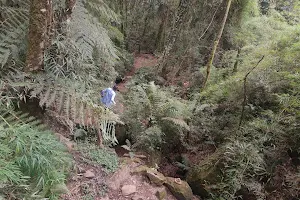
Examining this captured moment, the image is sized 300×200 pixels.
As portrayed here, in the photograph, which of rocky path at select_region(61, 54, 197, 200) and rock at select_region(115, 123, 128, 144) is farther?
rock at select_region(115, 123, 128, 144)

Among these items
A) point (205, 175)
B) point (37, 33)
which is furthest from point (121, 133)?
point (37, 33)

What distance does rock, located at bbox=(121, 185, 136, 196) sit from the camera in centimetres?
331

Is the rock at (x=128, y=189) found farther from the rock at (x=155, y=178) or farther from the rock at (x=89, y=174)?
the rock at (x=89, y=174)

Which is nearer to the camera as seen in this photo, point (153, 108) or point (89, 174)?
point (89, 174)

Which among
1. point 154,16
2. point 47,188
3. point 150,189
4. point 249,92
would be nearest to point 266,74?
point 249,92

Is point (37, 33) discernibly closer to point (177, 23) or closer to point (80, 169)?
point (80, 169)

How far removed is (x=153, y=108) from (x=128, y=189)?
2.03m

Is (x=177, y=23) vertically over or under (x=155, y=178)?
over

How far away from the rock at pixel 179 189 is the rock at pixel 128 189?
65 cm

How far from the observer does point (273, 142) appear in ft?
12.6

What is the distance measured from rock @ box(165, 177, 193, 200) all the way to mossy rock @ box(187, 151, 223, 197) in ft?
0.83

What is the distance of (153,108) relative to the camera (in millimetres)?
5066

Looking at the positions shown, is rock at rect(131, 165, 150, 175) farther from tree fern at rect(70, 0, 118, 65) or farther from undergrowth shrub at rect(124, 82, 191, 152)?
tree fern at rect(70, 0, 118, 65)

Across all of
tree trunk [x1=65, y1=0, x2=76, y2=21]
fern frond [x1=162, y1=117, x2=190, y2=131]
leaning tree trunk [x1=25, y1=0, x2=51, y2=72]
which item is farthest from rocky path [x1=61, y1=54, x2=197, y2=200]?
tree trunk [x1=65, y1=0, x2=76, y2=21]
